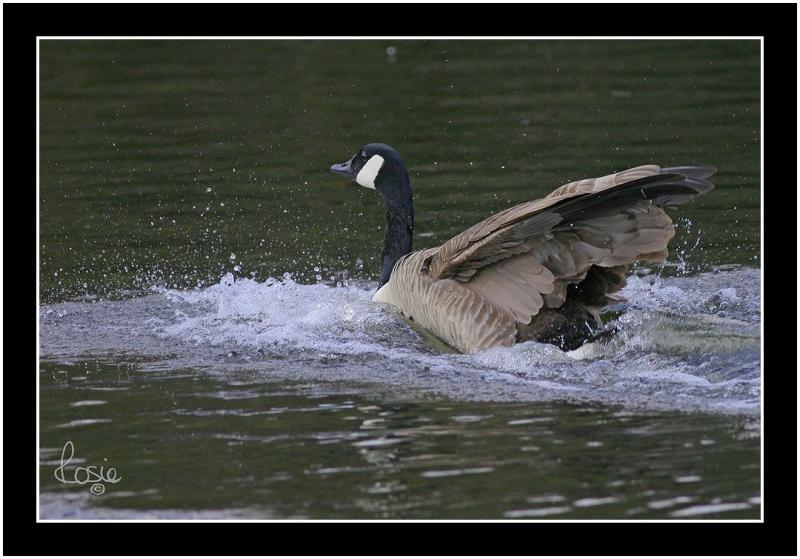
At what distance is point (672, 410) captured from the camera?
6777 mm

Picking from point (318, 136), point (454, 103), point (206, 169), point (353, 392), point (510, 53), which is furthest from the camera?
point (510, 53)

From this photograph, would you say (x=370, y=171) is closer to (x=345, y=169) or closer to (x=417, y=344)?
(x=345, y=169)

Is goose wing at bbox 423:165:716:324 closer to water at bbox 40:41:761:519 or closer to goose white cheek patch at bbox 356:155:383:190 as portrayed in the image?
water at bbox 40:41:761:519

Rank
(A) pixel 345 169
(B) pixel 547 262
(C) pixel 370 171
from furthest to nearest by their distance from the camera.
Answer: (A) pixel 345 169 < (C) pixel 370 171 < (B) pixel 547 262

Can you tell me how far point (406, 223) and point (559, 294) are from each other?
228 cm

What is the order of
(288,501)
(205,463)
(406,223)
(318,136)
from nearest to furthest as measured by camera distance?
(288,501) → (205,463) → (406,223) → (318,136)

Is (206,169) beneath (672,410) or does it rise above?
above

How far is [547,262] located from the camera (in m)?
7.96

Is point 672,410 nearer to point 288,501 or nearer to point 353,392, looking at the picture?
point 353,392

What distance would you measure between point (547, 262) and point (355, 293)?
2508 mm

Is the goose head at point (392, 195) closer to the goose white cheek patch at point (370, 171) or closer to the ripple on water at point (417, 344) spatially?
the goose white cheek patch at point (370, 171)

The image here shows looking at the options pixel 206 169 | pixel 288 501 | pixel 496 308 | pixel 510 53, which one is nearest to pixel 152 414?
pixel 288 501

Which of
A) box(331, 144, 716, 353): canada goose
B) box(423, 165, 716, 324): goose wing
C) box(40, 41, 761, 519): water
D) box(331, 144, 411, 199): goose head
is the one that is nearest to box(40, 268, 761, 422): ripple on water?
box(40, 41, 761, 519): water
